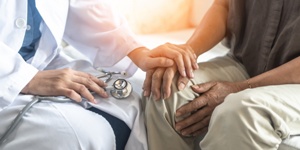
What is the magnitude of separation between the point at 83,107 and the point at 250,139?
0.38 metres

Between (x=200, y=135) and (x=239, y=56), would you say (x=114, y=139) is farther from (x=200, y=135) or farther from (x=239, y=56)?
(x=239, y=56)

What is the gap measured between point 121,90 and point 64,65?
220 mm

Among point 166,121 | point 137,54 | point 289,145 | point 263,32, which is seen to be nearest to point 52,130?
point 166,121

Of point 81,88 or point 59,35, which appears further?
point 59,35

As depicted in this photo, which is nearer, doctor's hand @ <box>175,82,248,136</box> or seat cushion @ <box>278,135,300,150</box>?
seat cushion @ <box>278,135,300,150</box>

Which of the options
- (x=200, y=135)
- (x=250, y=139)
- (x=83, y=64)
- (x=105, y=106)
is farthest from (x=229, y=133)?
(x=83, y=64)

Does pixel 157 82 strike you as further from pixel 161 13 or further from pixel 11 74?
pixel 161 13

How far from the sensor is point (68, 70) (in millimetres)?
933

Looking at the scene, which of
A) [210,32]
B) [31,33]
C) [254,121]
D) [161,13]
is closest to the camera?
[254,121]

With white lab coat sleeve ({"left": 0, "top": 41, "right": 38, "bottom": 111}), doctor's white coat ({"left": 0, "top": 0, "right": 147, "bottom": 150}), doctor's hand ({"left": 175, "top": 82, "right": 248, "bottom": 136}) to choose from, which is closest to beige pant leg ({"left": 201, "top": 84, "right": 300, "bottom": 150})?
doctor's hand ({"left": 175, "top": 82, "right": 248, "bottom": 136})

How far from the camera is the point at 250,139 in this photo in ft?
2.38

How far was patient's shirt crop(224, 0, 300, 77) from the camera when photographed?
93cm

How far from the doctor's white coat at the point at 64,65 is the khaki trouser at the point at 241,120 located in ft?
0.16

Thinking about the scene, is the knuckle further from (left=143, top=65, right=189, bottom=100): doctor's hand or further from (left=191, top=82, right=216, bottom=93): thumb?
(left=191, top=82, right=216, bottom=93): thumb
